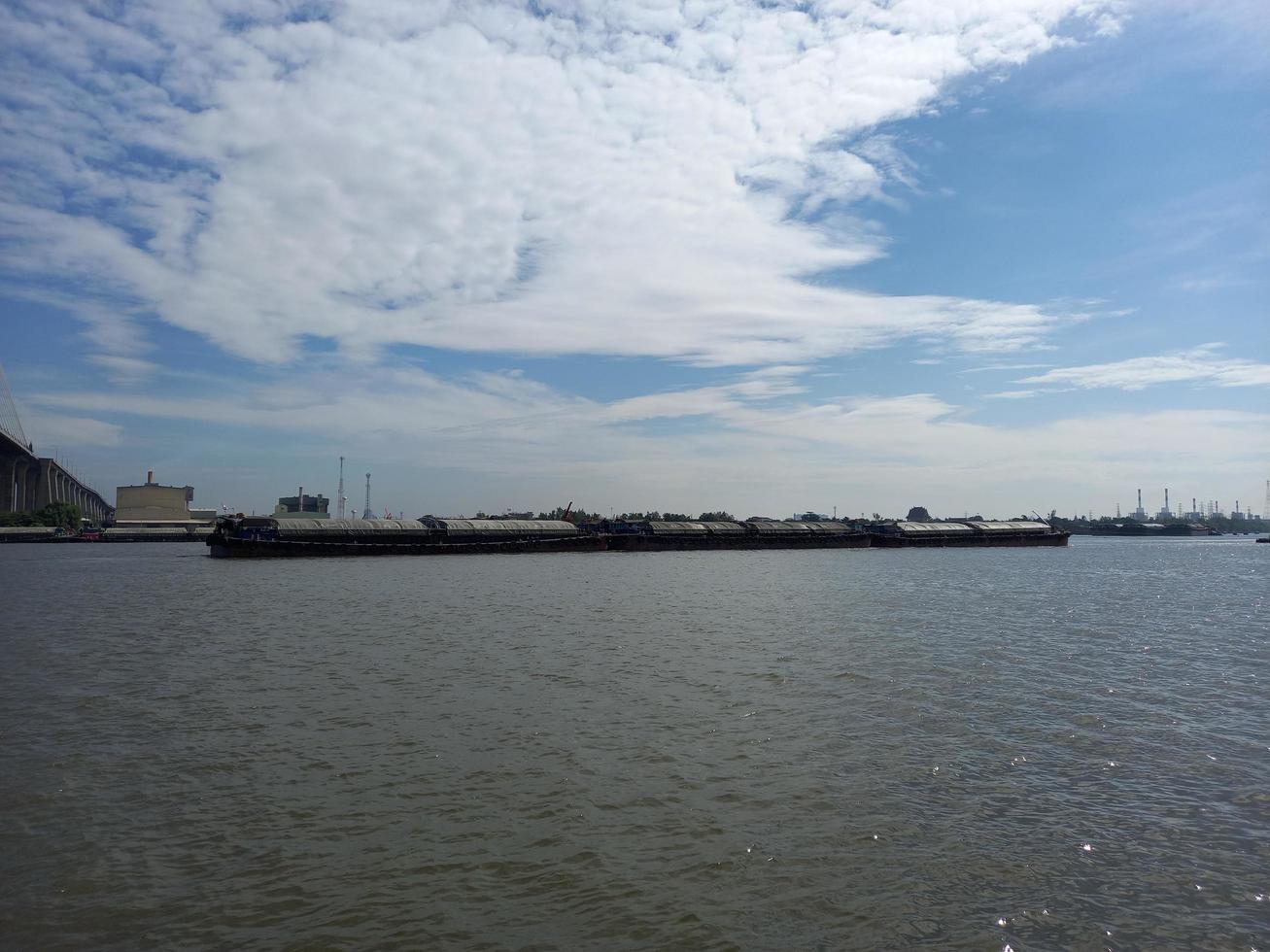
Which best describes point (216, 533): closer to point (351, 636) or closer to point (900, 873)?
point (351, 636)

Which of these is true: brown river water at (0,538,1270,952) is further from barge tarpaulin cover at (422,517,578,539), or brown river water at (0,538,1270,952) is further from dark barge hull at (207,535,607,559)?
barge tarpaulin cover at (422,517,578,539)

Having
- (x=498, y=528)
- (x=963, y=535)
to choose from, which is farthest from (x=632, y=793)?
(x=963, y=535)

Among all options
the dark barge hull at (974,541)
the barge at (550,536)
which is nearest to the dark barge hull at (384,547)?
the barge at (550,536)

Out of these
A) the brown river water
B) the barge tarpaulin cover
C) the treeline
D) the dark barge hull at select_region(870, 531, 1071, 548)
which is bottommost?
the dark barge hull at select_region(870, 531, 1071, 548)

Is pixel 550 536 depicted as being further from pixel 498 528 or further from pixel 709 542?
pixel 709 542

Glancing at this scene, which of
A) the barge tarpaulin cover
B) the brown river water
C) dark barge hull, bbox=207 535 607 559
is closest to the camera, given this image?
the brown river water

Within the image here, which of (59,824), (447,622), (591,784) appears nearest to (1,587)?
(447,622)

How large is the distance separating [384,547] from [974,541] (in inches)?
4276

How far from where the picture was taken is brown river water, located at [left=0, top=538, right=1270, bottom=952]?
8.78 meters

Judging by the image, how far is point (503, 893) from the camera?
930cm

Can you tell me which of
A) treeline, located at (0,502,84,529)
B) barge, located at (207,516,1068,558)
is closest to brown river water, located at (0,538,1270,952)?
barge, located at (207,516,1068,558)

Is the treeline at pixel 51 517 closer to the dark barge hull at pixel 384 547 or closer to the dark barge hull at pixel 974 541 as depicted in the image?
the dark barge hull at pixel 384 547

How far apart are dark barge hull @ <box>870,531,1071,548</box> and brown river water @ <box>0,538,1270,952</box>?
406 ft

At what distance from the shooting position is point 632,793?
12.6m
